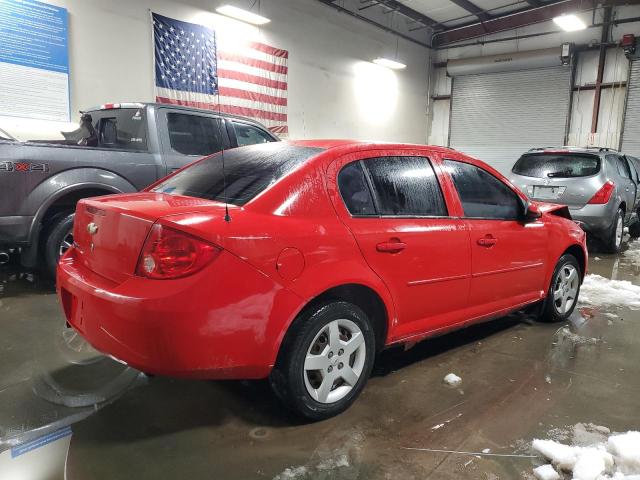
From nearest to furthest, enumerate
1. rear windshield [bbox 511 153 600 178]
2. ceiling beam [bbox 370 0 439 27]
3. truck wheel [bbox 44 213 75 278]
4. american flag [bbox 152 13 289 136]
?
truck wheel [bbox 44 213 75 278] < rear windshield [bbox 511 153 600 178] < american flag [bbox 152 13 289 136] < ceiling beam [bbox 370 0 439 27]

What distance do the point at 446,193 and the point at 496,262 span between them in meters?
0.63

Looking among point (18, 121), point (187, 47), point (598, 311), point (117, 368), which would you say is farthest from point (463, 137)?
point (117, 368)

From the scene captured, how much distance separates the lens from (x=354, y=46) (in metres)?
11.6

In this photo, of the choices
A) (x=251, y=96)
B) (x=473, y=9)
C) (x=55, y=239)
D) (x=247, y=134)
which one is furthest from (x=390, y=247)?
(x=473, y=9)

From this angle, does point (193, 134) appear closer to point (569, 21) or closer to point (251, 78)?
point (251, 78)

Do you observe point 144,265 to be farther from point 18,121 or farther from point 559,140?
point 559,140

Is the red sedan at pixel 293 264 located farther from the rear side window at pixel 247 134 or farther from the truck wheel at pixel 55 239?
the rear side window at pixel 247 134

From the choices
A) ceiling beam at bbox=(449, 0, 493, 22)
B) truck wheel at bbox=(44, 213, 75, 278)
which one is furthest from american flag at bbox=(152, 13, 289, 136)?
ceiling beam at bbox=(449, 0, 493, 22)

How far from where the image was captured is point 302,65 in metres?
10.5

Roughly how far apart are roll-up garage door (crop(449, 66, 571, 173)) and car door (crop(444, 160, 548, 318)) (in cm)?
1030

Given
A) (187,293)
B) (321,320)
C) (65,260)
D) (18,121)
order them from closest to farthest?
(187,293)
(321,320)
(65,260)
(18,121)

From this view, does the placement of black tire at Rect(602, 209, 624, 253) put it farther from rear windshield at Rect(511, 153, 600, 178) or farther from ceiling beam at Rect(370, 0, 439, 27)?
ceiling beam at Rect(370, 0, 439, 27)

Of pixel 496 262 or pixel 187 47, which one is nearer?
pixel 496 262

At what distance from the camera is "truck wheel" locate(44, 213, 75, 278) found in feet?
14.0
